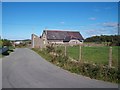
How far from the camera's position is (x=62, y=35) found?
81500mm

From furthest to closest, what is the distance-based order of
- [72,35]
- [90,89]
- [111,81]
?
[72,35]
[111,81]
[90,89]

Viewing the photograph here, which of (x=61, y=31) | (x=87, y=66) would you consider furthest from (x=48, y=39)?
(x=87, y=66)

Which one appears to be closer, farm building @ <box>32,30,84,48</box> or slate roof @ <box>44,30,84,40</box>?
farm building @ <box>32,30,84,48</box>

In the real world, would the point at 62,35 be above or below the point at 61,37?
above

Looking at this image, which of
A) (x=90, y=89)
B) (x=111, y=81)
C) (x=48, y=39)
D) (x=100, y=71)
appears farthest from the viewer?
(x=48, y=39)

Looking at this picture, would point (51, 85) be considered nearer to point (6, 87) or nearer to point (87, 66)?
point (6, 87)

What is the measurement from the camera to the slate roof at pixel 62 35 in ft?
253

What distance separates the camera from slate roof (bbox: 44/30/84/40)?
77250mm

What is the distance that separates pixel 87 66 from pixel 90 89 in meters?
4.44

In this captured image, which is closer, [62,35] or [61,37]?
[61,37]

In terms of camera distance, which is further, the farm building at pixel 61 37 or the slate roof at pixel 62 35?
the slate roof at pixel 62 35

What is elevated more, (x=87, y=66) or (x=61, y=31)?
(x=61, y=31)

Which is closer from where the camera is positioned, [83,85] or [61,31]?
[83,85]

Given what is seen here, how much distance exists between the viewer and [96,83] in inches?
358
